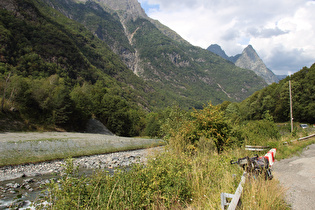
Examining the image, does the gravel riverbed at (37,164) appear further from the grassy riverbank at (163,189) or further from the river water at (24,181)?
the grassy riverbank at (163,189)

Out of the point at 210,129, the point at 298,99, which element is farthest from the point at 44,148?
the point at 298,99

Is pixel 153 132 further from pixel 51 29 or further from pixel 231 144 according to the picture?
pixel 51 29

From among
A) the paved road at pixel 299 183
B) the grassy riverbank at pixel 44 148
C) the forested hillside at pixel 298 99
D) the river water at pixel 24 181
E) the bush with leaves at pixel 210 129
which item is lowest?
the river water at pixel 24 181

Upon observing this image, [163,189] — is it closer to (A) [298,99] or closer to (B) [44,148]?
(B) [44,148]

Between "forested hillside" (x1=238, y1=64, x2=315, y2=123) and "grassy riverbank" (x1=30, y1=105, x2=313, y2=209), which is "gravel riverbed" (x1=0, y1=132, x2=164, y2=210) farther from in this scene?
"forested hillside" (x1=238, y1=64, x2=315, y2=123)

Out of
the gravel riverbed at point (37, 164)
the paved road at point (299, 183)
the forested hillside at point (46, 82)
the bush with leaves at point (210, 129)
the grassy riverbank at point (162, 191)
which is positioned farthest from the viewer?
the forested hillside at point (46, 82)

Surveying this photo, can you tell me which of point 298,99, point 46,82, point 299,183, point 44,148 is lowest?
point 44,148

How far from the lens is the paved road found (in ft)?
16.6

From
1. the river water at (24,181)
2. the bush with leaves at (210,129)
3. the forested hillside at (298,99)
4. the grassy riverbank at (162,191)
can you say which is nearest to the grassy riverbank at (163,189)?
the grassy riverbank at (162,191)

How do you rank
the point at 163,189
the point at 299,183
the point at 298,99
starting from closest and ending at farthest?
the point at 163,189, the point at 299,183, the point at 298,99

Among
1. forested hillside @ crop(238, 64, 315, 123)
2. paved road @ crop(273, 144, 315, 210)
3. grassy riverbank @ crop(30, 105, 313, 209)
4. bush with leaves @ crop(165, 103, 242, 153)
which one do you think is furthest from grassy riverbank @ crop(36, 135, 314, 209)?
forested hillside @ crop(238, 64, 315, 123)

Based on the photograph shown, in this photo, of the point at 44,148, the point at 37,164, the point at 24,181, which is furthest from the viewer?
the point at 44,148

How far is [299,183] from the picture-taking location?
6.64 m

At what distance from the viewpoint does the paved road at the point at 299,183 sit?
16.6ft
